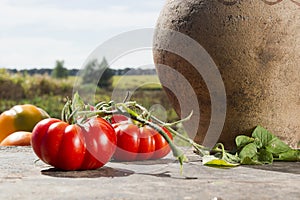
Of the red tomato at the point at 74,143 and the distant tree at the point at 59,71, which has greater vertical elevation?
the distant tree at the point at 59,71

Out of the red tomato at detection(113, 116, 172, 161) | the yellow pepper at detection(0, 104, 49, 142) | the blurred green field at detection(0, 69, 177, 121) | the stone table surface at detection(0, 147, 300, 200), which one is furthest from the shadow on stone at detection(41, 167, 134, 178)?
the blurred green field at detection(0, 69, 177, 121)

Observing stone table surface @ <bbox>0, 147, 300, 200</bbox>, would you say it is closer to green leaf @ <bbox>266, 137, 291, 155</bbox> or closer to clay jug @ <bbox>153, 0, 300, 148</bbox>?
green leaf @ <bbox>266, 137, 291, 155</bbox>

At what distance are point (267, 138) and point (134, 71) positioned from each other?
0.62 m

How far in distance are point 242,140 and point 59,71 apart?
16.8 feet

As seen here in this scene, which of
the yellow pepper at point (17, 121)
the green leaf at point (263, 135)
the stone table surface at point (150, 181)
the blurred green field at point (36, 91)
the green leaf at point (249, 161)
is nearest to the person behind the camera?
the stone table surface at point (150, 181)

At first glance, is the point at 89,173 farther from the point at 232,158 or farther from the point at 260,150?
the point at 260,150

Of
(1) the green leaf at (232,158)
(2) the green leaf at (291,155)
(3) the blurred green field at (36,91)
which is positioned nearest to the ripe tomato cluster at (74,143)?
(1) the green leaf at (232,158)

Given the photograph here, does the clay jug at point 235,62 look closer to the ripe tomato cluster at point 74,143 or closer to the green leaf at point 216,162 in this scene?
the green leaf at point 216,162

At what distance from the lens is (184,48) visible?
2197 millimetres

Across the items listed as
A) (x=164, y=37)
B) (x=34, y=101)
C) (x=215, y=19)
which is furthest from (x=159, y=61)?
(x=34, y=101)

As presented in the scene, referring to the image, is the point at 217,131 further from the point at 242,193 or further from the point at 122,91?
the point at 242,193

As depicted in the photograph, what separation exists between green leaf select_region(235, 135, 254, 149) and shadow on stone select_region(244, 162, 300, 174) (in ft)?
0.45

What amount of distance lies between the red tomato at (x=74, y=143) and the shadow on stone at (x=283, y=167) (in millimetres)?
583

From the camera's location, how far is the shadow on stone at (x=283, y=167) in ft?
6.35
